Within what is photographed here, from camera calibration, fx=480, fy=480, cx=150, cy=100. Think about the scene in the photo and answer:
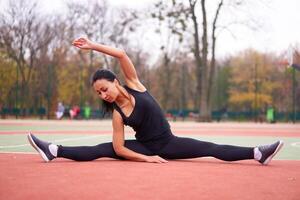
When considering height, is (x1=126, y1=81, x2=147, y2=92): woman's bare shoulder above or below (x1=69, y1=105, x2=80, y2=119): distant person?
above

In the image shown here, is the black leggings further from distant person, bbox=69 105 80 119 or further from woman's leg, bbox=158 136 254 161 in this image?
distant person, bbox=69 105 80 119

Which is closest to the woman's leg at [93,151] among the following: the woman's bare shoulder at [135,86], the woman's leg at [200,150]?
the woman's leg at [200,150]

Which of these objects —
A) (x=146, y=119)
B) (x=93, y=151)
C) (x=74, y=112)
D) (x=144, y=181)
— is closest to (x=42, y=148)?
(x=93, y=151)

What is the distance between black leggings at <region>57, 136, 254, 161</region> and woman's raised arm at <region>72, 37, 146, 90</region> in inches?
29.2

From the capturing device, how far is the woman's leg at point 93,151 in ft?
18.8

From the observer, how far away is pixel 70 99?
53.6 m

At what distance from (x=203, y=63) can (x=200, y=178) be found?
93.5 ft

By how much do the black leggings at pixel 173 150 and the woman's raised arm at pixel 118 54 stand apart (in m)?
0.74

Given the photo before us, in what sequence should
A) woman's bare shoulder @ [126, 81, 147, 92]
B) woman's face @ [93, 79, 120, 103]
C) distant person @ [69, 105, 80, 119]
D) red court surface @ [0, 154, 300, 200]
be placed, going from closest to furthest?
red court surface @ [0, 154, 300, 200], woman's face @ [93, 79, 120, 103], woman's bare shoulder @ [126, 81, 147, 92], distant person @ [69, 105, 80, 119]

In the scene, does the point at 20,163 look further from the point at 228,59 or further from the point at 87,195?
the point at 228,59

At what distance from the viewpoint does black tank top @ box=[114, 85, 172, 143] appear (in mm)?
5652

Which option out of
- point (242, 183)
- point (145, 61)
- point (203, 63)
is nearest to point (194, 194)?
point (242, 183)

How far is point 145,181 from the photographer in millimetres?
4070

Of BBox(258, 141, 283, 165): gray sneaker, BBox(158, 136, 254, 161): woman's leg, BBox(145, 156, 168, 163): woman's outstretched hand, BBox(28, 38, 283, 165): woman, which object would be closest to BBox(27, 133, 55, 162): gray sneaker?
BBox(28, 38, 283, 165): woman
